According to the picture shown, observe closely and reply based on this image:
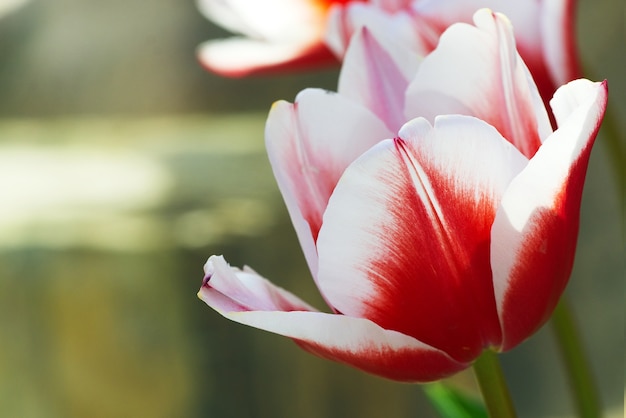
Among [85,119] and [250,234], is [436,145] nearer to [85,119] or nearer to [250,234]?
[250,234]

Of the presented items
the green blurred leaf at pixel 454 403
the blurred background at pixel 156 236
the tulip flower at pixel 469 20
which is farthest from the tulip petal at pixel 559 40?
the blurred background at pixel 156 236

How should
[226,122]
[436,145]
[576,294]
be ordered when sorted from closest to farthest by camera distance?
[436,145] < [576,294] < [226,122]

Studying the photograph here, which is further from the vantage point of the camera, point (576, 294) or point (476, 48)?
point (576, 294)

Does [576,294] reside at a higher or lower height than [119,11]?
lower

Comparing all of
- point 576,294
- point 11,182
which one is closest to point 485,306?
point 576,294

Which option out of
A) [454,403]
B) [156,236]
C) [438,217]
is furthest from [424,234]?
[156,236]

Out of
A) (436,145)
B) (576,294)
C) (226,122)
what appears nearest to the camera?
(436,145)

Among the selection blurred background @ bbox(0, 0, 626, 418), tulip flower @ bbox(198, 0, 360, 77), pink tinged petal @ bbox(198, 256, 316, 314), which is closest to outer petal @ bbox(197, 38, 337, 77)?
tulip flower @ bbox(198, 0, 360, 77)

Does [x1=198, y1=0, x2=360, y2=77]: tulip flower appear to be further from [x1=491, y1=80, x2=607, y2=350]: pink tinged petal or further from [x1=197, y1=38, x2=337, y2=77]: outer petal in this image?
[x1=491, y1=80, x2=607, y2=350]: pink tinged petal
